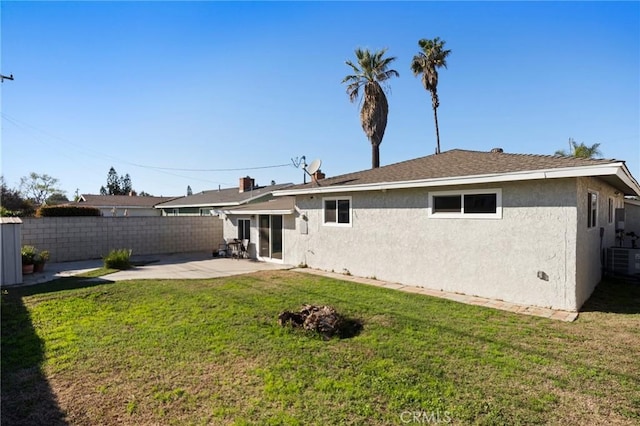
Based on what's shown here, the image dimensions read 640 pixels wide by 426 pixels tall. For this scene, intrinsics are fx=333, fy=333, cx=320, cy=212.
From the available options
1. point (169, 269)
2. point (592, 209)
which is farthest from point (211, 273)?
point (592, 209)

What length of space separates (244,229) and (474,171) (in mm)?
12102

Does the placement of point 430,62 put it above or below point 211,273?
above

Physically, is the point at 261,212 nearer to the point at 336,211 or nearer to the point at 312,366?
the point at 336,211

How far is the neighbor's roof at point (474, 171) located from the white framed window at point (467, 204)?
0.50 m

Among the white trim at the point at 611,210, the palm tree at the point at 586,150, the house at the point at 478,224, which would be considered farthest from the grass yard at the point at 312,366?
the palm tree at the point at 586,150

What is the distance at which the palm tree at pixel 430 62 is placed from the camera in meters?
22.5

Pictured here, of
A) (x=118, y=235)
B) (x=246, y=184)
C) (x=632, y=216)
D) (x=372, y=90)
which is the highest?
(x=372, y=90)

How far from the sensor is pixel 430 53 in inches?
892

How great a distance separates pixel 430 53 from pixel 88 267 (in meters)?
23.3

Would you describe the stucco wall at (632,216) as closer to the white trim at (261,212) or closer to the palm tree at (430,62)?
the palm tree at (430,62)

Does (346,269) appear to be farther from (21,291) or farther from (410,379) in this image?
(21,291)

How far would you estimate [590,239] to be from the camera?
27.9ft

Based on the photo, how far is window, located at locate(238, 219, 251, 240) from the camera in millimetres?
17000

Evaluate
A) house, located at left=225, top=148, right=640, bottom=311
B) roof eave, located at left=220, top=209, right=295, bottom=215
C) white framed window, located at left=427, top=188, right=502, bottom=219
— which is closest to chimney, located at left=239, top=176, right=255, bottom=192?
roof eave, located at left=220, top=209, right=295, bottom=215
